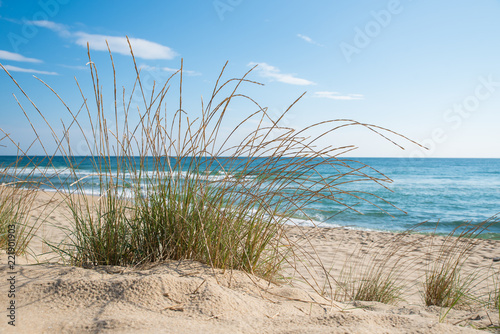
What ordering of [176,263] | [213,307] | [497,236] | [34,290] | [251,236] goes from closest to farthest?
[213,307], [34,290], [176,263], [251,236], [497,236]

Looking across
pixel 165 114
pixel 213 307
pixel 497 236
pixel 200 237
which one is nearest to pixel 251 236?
pixel 200 237

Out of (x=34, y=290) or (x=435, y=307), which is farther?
(x=435, y=307)

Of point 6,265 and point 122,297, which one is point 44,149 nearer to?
point 6,265

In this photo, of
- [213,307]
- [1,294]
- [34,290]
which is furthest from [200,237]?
[1,294]

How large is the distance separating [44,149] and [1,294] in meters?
1.14

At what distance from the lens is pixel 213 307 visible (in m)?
1.60

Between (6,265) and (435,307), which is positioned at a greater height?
(6,265)

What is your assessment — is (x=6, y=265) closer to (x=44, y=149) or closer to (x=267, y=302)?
(x=44, y=149)

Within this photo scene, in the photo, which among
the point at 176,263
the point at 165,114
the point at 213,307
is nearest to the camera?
the point at 213,307

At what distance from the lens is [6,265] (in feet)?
6.84

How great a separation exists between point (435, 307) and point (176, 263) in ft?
6.43

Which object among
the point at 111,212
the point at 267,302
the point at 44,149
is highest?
the point at 44,149

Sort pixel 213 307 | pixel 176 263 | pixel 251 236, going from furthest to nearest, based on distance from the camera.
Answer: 1. pixel 251 236
2. pixel 176 263
3. pixel 213 307

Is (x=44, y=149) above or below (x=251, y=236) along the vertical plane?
above
